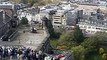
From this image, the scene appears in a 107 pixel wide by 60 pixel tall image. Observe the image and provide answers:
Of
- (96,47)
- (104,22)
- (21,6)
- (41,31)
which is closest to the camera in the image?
(41,31)

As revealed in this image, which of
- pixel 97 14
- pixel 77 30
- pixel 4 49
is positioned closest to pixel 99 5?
pixel 97 14

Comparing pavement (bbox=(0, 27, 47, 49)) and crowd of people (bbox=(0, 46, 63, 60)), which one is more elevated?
crowd of people (bbox=(0, 46, 63, 60))

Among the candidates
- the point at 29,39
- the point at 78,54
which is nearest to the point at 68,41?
the point at 78,54

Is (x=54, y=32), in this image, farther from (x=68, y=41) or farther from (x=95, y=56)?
(x=95, y=56)

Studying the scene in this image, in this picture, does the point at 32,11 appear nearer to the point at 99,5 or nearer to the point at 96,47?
the point at 99,5

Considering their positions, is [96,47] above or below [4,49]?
below

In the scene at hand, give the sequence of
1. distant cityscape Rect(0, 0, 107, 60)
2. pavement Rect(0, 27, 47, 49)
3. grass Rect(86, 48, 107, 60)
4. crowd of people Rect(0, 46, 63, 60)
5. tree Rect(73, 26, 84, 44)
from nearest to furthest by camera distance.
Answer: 1. crowd of people Rect(0, 46, 63, 60)
2. distant cityscape Rect(0, 0, 107, 60)
3. pavement Rect(0, 27, 47, 49)
4. grass Rect(86, 48, 107, 60)
5. tree Rect(73, 26, 84, 44)

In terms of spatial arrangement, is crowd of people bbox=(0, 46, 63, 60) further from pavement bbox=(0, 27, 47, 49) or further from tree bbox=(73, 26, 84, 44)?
tree bbox=(73, 26, 84, 44)

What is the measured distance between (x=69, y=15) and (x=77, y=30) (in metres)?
12.4

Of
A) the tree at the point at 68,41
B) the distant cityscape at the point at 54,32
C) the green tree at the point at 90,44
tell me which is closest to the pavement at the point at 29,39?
the distant cityscape at the point at 54,32

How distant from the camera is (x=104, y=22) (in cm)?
5269

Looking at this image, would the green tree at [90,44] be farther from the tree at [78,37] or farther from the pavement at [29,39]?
the pavement at [29,39]

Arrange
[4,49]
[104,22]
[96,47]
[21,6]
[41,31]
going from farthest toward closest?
[21,6]
[104,22]
[96,47]
[41,31]
[4,49]

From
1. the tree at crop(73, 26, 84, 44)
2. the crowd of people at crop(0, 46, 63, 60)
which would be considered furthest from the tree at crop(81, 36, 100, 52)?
the crowd of people at crop(0, 46, 63, 60)
